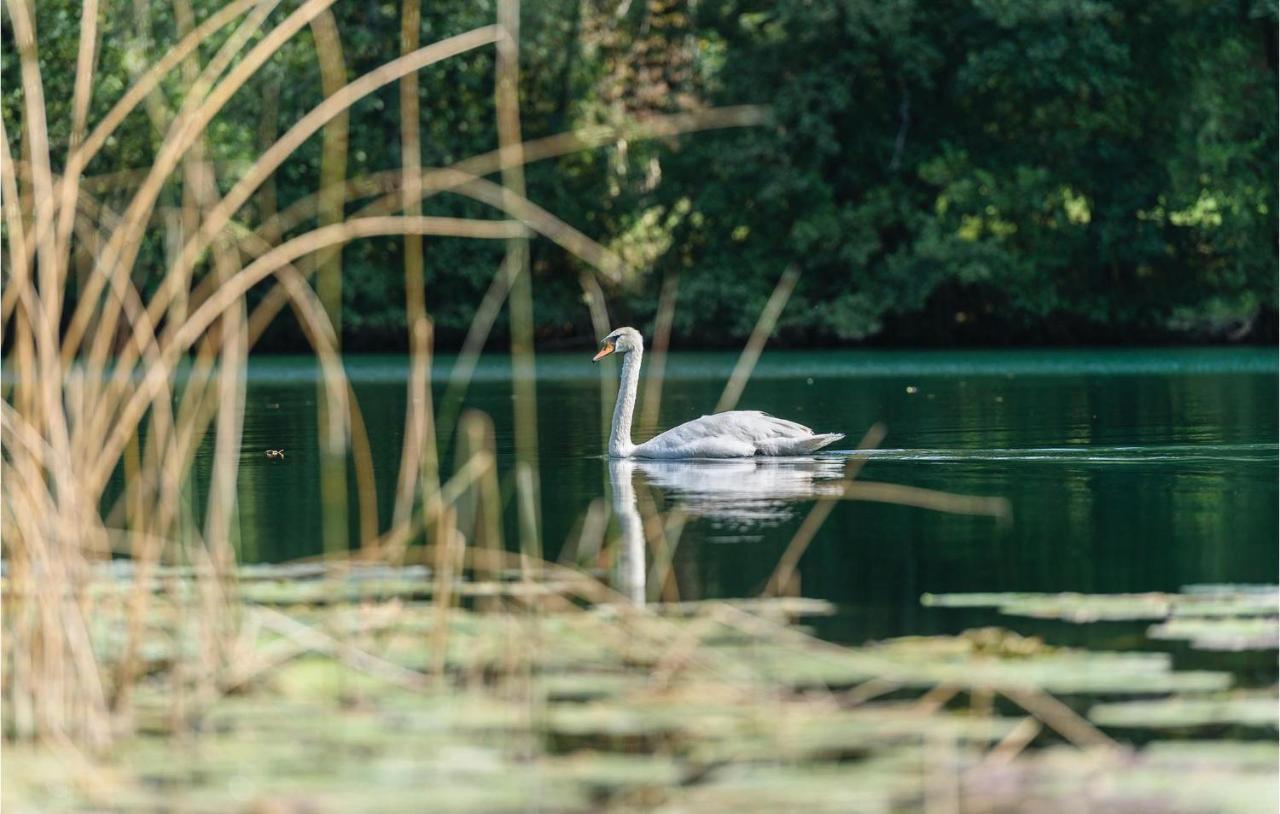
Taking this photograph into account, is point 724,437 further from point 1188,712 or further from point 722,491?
point 1188,712

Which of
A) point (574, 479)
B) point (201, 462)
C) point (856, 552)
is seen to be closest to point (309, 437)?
point (201, 462)

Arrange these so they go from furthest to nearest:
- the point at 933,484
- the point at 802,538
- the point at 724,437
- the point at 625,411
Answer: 1. the point at 625,411
2. the point at 724,437
3. the point at 933,484
4. the point at 802,538

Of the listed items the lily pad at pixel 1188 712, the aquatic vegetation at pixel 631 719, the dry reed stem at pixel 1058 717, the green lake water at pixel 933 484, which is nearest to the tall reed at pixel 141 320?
the aquatic vegetation at pixel 631 719

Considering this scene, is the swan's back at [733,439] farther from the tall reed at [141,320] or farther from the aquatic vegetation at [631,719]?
the tall reed at [141,320]

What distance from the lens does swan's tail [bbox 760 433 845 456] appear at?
1329 centimetres

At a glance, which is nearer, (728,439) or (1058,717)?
(1058,717)

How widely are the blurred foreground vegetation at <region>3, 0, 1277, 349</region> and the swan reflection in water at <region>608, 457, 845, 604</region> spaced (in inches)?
906

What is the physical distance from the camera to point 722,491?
11.5 m

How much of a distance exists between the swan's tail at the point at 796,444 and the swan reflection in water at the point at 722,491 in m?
0.07

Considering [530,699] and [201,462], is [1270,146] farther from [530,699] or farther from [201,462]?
[530,699]

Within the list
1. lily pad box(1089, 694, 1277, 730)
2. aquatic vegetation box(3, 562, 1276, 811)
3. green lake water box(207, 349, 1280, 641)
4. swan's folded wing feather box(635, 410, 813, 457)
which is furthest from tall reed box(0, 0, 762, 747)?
swan's folded wing feather box(635, 410, 813, 457)

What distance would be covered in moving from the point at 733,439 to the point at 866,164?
2725 cm

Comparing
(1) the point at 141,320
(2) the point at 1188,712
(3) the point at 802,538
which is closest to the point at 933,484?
(3) the point at 802,538

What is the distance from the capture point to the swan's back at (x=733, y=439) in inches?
519
